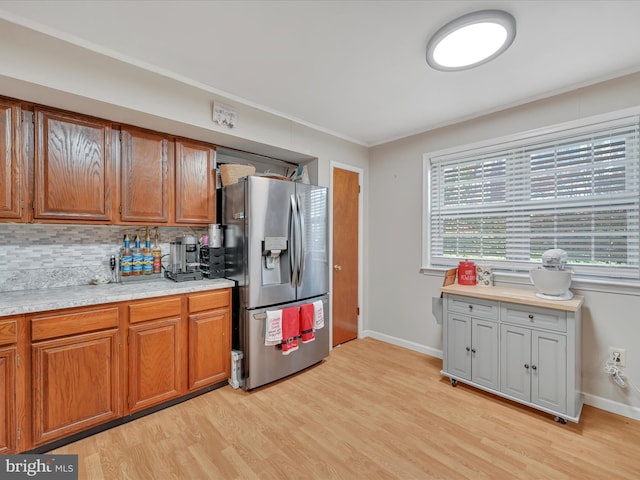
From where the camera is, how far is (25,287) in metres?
2.04

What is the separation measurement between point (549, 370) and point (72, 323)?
319 cm

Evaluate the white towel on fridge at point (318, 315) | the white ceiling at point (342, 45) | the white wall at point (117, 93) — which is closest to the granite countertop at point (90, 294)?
the white towel on fridge at point (318, 315)

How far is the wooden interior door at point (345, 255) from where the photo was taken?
3.42 meters

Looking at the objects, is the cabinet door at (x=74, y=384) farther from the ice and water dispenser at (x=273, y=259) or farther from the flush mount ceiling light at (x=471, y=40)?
the flush mount ceiling light at (x=471, y=40)

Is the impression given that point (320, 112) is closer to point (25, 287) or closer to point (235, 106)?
point (235, 106)

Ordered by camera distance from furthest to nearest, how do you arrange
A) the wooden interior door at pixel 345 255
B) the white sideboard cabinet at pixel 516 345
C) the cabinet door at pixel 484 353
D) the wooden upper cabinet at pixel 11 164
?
the wooden interior door at pixel 345 255 → the cabinet door at pixel 484 353 → the white sideboard cabinet at pixel 516 345 → the wooden upper cabinet at pixel 11 164

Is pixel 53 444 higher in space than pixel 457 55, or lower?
lower

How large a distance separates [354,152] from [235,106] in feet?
5.34

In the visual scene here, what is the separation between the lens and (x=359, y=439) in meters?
1.86

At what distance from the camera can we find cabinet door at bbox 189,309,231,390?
89.7 inches

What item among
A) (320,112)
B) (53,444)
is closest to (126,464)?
(53,444)

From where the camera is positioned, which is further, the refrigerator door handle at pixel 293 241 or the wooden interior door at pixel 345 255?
the wooden interior door at pixel 345 255

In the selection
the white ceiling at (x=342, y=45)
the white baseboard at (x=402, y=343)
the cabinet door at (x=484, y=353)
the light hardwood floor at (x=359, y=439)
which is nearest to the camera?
the white ceiling at (x=342, y=45)

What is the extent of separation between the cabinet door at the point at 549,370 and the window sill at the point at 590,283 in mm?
534
